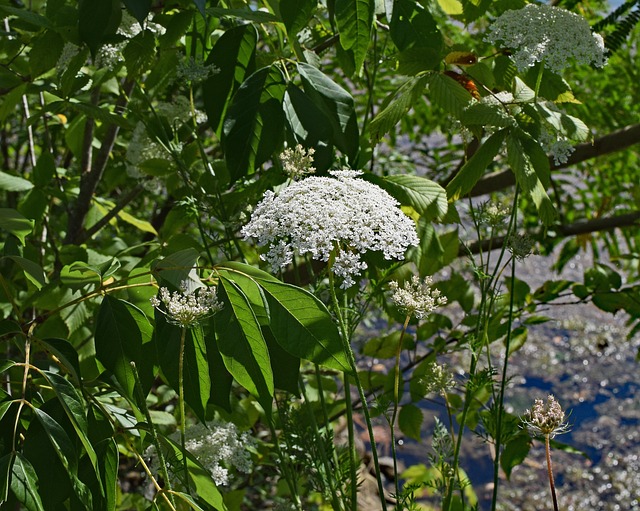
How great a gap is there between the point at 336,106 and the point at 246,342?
16.8 inches

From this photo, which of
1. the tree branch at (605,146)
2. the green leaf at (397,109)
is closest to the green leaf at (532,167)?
the green leaf at (397,109)

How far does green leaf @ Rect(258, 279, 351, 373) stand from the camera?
0.83m

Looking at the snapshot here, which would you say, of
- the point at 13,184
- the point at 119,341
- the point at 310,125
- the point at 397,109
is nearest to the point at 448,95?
the point at 397,109

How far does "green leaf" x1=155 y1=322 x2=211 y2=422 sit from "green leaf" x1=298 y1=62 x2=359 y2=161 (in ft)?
1.17

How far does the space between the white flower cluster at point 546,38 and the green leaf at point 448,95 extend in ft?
0.26

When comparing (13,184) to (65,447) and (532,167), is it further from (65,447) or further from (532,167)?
(532,167)

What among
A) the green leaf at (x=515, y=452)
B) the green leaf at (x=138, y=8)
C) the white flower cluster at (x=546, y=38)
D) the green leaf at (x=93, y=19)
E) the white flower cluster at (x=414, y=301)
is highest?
the white flower cluster at (x=546, y=38)

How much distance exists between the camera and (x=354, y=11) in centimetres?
101

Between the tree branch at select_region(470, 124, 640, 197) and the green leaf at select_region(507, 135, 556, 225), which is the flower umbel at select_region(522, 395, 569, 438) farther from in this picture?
the tree branch at select_region(470, 124, 640, 197)

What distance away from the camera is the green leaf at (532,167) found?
1.00 metres

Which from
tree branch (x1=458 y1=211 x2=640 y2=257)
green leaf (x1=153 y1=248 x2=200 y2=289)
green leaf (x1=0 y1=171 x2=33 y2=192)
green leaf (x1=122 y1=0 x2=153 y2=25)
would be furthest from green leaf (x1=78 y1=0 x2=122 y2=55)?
tree branch (x1=458 y1=211 x2=640 y2=257)

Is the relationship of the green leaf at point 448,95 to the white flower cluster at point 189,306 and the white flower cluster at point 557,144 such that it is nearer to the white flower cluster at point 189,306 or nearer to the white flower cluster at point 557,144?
the white flower cluster at point 557,144

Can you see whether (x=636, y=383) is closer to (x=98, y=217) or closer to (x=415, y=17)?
(x=98, y=217)

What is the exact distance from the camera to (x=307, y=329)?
832 millimetres
